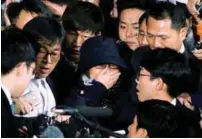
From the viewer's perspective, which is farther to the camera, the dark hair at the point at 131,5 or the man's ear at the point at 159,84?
the dark hair at the point at 131,5

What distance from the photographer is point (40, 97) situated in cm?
168

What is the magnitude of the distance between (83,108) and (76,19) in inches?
11.0

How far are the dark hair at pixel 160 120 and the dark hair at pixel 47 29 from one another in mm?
330

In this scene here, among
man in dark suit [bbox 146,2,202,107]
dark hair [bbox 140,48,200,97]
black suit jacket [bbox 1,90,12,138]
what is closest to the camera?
black suit jacket [bbox 1,90,12,138]

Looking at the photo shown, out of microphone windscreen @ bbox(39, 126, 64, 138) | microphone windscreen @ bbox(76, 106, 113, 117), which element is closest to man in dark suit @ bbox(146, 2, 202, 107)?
microphone windscreen @ bbox(76, 106, 113, 117)

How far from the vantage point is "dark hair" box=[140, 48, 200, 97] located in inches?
63.1

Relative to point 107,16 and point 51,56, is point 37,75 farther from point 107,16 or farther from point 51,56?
point 107,16

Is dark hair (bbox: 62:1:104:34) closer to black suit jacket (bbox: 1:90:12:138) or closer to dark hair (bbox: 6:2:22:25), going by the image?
dark hair (bbox: 6:2:22:25)

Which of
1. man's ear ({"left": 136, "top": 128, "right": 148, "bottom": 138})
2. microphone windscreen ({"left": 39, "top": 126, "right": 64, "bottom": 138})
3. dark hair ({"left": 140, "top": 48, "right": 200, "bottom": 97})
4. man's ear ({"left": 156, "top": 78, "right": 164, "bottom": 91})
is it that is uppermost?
dark hair ({"left": 140, "top": 48, "right": 200, "bottom": 97})

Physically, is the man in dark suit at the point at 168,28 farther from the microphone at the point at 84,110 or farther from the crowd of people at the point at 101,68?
the microphone at the point at 84,110

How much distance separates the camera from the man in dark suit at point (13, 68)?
1531mm

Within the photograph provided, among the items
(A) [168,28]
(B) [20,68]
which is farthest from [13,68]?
(A) [168,28]

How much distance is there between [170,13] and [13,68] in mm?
525

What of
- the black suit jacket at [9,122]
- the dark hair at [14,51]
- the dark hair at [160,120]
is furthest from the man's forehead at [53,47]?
the dark hair at [160,120]
